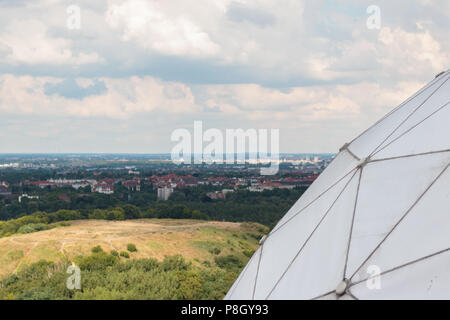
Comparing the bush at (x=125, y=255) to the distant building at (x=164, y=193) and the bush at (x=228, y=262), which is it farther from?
the distant building at (x=164, y=193)

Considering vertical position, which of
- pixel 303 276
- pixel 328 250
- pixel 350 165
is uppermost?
pixel 350 165

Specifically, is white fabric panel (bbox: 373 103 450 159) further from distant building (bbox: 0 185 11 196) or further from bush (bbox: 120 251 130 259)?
distant building (bbox: 0 185 11 196)

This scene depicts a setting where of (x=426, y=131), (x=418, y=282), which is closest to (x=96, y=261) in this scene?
(x=426, y=131)

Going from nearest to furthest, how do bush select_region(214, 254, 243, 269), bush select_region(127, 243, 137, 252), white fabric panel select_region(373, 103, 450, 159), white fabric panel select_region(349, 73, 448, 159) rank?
white fabric panel select_region(373, 103, 450, 159) < white fabric panel select_region(349, 73, 448, 159) < bush select_region(127, 243, 137, 252) < bush select_region(214, 254, 243, 269)

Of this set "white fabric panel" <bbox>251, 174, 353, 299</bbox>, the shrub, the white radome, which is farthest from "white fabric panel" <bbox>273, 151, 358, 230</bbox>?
the shrub

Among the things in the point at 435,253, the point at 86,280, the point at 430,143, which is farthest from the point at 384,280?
the point at 86,280

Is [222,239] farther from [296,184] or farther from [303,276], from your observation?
[296,184]
